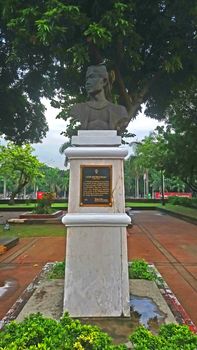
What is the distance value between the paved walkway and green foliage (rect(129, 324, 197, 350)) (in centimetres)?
186

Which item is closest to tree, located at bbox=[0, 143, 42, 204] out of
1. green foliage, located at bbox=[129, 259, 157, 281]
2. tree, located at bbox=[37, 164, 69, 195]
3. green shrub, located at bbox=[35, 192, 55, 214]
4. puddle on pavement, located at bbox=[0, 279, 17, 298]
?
green shrub, located at bbox=[35, 192, 55, 214]

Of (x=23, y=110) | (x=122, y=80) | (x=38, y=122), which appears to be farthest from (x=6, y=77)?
A: (x=122, y=80)

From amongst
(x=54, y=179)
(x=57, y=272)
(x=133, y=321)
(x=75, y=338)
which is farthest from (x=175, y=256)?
(x=54, y=179)

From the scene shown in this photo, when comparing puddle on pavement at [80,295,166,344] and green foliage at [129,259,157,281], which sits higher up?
green foliage at [129,259,157,281]

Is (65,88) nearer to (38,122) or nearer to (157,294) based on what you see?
(38,122)

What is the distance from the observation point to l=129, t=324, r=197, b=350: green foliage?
2.52m

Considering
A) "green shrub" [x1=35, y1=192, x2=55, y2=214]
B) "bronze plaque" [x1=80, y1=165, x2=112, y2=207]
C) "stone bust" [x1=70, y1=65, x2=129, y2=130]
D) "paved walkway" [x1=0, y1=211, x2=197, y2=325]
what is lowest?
"paved walkway" [x1=0, y1=211, x2=197, y2=325]

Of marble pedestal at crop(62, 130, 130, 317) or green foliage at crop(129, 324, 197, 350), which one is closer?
green foliage at crop(129, 324, 197, 350)

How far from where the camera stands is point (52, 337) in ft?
8.58

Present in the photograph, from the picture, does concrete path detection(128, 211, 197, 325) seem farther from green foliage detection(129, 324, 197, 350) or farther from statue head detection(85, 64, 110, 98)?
statue head detection(85, 64, 110, 98)

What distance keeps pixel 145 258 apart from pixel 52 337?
622 cm

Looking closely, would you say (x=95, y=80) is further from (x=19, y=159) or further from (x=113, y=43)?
(x=19, y=159)

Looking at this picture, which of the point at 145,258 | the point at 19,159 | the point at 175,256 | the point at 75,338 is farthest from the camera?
the point at 19,159

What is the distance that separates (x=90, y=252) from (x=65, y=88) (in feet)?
33.5
